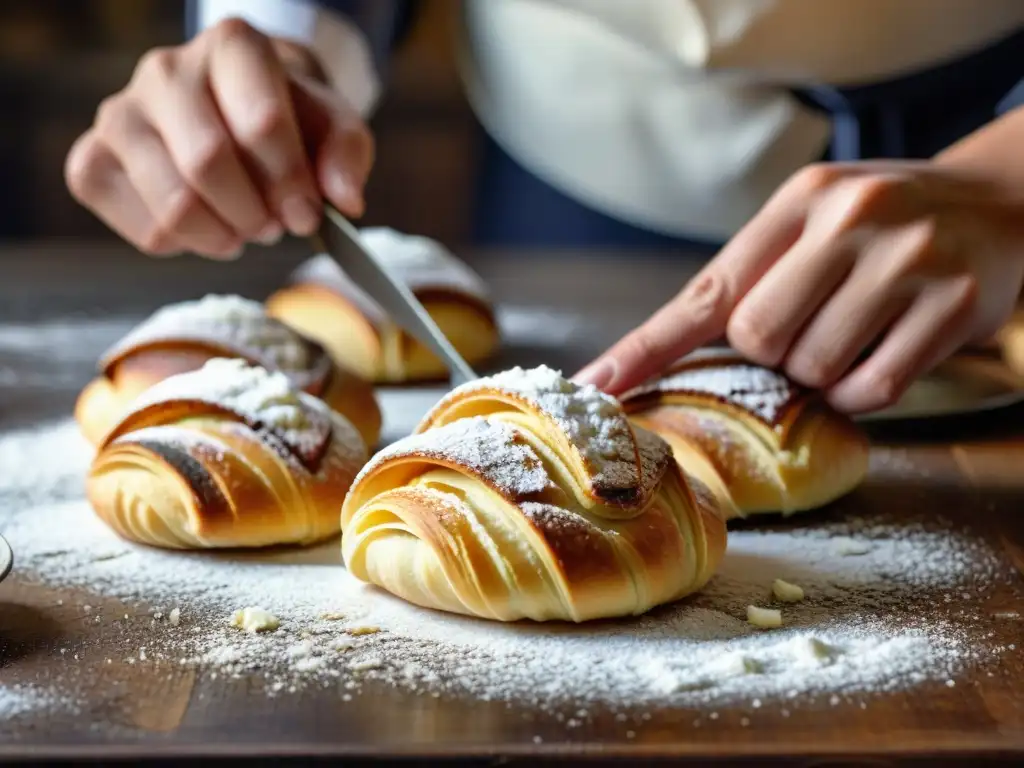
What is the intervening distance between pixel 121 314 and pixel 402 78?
196cm

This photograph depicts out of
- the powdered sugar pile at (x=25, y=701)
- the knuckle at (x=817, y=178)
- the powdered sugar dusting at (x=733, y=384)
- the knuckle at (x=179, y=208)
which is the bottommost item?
the powdered sugar pile at (x=25, y=701)

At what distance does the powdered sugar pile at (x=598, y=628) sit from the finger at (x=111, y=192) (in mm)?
548

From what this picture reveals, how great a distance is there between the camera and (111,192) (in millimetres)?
2061

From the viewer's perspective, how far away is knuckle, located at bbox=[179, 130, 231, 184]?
1833 millimetres

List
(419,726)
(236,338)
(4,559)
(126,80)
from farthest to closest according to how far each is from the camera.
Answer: (126,80) → (236,338) → (4,559) → (419,726)

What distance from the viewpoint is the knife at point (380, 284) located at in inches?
73.4

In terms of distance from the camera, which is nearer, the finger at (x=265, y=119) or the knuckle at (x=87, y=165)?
the finger at (x=265, y=119)

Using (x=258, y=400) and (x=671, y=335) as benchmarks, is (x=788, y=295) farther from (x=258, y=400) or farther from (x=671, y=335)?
(x=258, y=400)

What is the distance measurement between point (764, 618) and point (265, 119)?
973mm

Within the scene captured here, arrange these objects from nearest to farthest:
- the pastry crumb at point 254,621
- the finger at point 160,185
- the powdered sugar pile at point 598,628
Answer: the powdered sugar pile at point 598,628 < the pastry crumb at point 254,621 < the finger at point 160,185

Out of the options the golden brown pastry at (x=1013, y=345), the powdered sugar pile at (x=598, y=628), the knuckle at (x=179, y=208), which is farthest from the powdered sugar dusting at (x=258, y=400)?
the golden brown pastry at (x=1013, y=345)

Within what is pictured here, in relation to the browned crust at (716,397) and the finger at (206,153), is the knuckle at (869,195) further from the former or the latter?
the finger at (206,153)

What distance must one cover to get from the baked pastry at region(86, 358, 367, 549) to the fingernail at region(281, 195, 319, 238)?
34cm

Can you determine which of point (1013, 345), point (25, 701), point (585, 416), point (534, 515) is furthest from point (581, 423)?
point (1013, 345)
